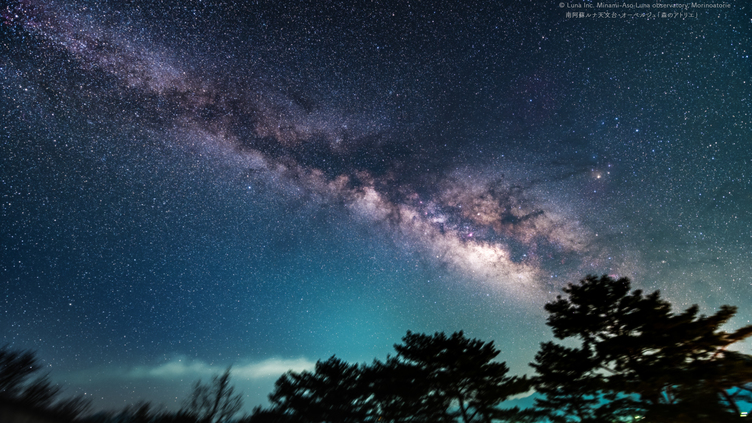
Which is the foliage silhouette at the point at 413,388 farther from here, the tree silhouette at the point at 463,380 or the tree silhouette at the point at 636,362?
the tree silhouette at the point at 636,362

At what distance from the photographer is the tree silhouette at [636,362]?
11344mm

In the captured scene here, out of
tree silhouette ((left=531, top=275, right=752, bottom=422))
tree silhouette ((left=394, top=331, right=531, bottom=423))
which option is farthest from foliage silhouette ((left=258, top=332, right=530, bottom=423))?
tree silhouette ((left=531, top=275, right=752, bottom=422))

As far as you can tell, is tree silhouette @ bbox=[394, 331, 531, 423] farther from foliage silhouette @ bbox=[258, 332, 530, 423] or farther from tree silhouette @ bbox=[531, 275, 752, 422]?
tree silhouette @ bbox=[531, 275, 752, 422]

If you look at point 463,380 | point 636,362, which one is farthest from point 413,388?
point 636,362

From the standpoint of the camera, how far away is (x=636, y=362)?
1349cm

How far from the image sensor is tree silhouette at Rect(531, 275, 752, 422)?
11344 mm

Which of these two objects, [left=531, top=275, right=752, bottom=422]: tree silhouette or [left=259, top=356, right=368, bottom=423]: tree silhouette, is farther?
[left=259, top=356, right=368, bottom=423]: tree silhouette

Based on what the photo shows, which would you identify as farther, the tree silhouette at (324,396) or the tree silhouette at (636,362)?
the tree silhouette at (324,396)

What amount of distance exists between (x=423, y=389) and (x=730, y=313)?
17.9 m

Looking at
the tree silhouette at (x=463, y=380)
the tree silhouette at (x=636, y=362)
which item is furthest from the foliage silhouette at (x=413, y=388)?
the tree silhouette at (x=636, y=362)

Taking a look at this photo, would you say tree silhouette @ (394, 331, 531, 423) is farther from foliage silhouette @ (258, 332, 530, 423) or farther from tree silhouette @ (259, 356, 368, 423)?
tree silhouette @ (259, 356, 368, 423)

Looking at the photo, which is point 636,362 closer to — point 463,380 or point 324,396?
point 463,380

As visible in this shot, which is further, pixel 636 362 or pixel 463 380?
pixel 463 380

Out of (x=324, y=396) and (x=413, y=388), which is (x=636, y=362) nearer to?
(x=413, y=388)
